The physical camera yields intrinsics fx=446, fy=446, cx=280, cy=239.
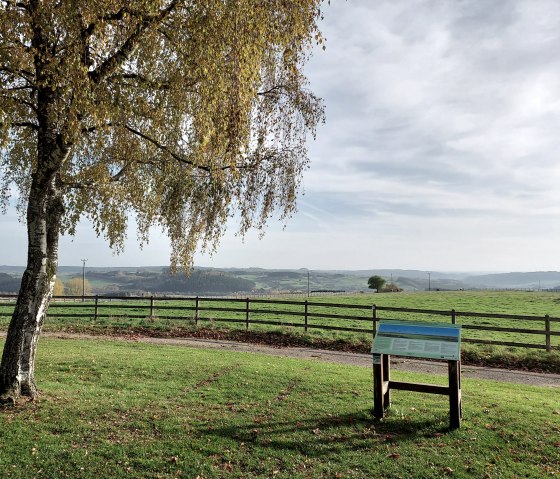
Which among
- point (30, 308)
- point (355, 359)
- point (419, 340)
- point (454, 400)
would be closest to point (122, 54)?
point (30, 308)

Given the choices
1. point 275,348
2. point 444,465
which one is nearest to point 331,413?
point 444,465

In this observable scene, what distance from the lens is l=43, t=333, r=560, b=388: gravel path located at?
13.2m

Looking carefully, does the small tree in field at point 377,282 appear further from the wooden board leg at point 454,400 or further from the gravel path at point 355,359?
the wooden board leg at point 454,400

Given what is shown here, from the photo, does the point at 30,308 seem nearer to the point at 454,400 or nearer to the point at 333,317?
the point at 454,400

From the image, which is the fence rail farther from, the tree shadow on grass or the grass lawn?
the tree shadow on grass

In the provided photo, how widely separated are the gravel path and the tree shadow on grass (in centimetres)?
653

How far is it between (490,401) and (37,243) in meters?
9.16

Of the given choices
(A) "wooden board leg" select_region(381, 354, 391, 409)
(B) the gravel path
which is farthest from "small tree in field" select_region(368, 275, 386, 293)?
(A) "wooden board leg" select_region(381, 354, 391, 409)

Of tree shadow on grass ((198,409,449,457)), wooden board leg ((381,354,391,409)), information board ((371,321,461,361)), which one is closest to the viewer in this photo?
tree shadow on grass ((198,409,449,457))

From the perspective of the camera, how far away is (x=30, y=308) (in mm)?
7836

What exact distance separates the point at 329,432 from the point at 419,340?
2.21 meters

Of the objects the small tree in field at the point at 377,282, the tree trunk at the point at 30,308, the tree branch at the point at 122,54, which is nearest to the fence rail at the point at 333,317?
the tree trunk at the point at 30,308

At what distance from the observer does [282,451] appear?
6223 millimetres

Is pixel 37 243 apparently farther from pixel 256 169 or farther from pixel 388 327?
pixel 388 327
